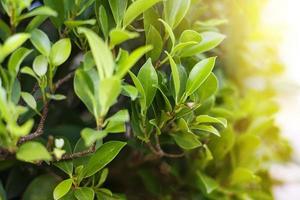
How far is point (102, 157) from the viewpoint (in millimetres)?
536

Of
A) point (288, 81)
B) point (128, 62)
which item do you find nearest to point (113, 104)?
point (128, 62)

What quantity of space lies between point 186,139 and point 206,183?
6.2 inches

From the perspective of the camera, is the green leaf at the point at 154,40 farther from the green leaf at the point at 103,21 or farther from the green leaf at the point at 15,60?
the green leaf at the point at 15,60

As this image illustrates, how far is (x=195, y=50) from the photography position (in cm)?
59

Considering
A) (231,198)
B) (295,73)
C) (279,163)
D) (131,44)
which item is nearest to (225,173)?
(231,198)

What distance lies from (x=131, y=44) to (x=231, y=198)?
346 millimetres

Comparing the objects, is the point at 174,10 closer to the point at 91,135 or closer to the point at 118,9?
the point at 118,9

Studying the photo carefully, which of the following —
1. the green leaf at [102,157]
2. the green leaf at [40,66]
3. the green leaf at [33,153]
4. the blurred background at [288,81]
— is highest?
the green leaf at [40,66]

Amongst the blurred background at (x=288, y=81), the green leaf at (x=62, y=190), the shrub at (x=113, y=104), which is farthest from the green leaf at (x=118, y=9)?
the blurred background at (x=288, y=81)

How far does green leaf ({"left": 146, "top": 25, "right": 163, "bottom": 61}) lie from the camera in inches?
23.0

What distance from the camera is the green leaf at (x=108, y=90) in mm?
403

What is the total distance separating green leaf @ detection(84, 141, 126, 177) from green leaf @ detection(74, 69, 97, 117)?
Result: 80mm

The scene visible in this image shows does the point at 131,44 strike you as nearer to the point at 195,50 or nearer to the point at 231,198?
the point at 195,50

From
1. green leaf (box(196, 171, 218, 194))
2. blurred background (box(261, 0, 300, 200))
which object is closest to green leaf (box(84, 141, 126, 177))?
green leaf (box(196, 171, 218, 194))
